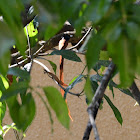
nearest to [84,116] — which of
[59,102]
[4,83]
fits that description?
[4,83]

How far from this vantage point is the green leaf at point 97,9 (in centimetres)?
30

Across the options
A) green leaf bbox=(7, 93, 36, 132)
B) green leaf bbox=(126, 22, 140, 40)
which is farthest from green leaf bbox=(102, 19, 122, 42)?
green leaf bbox=(7, 93, 36, 132)

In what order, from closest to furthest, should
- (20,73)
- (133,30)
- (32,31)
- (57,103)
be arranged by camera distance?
(133,30) → (57,103) → (20,73) → (32,31)

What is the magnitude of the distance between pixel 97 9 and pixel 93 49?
0.13 feet

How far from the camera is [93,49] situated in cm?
33

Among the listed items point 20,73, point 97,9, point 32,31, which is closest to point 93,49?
point 97,9

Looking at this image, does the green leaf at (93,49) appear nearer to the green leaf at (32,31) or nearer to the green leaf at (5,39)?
the green leaf at (5,39)

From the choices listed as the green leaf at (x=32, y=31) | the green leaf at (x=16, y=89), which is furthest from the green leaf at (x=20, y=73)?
the green leaf at (x=32, y=31)

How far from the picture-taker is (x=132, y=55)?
28cm

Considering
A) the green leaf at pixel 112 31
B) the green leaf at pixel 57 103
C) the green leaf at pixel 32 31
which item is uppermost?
the green leaf at pixel 32 31

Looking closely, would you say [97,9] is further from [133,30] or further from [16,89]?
[16,89]

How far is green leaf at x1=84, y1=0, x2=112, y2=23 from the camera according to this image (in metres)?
0.30

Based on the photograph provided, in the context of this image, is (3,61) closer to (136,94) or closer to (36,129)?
(136,94)

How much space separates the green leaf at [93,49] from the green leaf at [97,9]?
0.09ft
